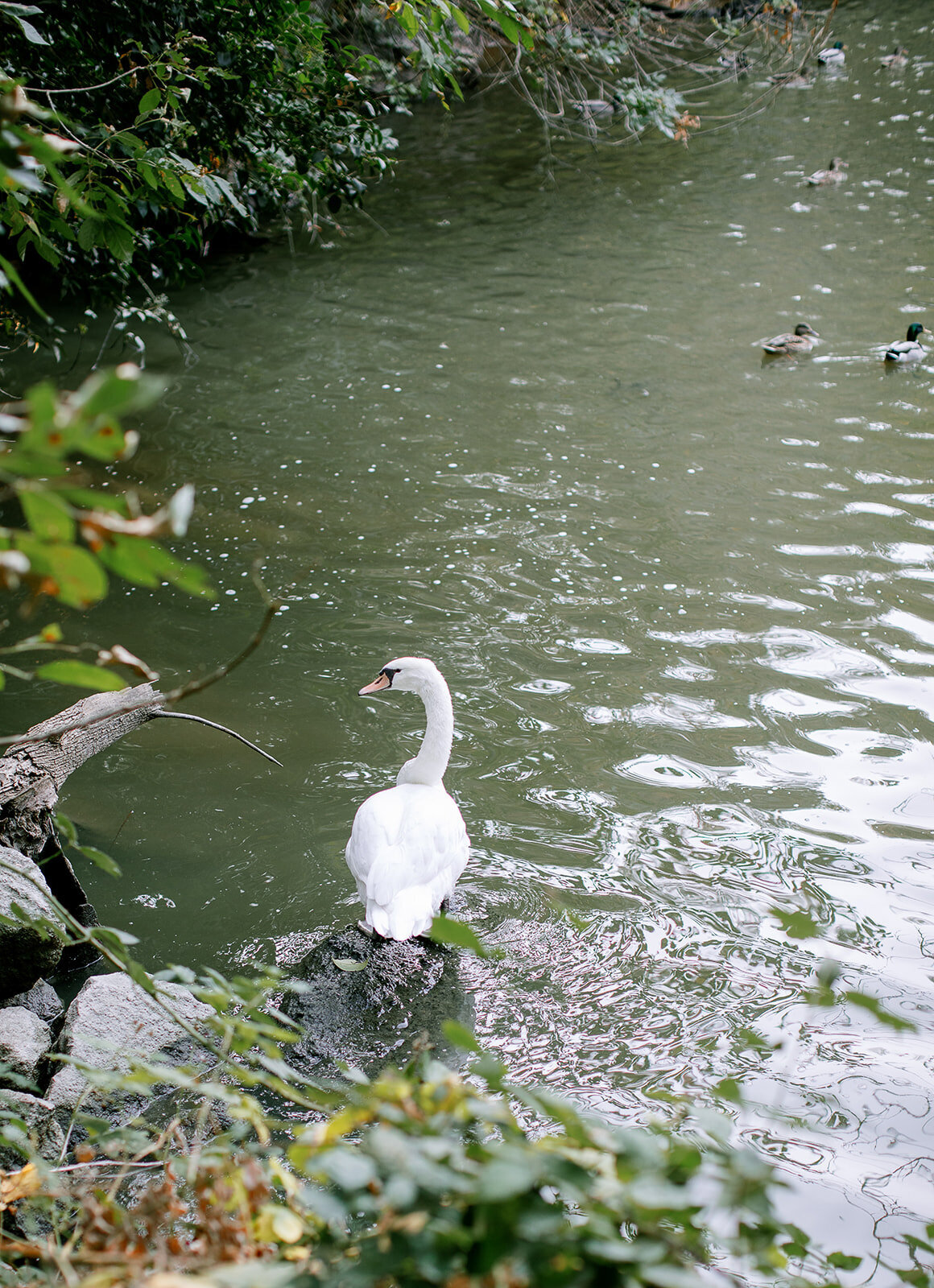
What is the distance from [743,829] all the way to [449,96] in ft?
60.9

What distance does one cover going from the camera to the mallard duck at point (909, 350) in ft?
29.2

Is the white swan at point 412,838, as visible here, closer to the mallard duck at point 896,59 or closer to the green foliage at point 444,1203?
the green foliage at point 444,1203

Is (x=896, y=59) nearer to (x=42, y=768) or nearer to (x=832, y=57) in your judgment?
(x=832, y=57)

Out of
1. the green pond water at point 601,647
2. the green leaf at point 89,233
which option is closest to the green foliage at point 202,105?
the green leaf at point 89,233

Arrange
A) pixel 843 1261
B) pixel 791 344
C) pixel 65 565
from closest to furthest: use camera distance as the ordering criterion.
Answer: pixel 65 565
pixel 843 1261
pixel 791 344

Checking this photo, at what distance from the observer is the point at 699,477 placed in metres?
7.60

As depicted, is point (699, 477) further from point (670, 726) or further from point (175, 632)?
point (175, 632)

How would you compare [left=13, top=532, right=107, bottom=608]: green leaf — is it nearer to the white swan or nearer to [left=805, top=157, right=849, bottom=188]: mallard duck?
the white swan

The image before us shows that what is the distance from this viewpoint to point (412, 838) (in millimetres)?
3895

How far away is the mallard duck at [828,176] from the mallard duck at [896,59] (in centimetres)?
711

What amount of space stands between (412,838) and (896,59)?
21035 mm

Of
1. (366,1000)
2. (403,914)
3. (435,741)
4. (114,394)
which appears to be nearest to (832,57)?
(435,741)

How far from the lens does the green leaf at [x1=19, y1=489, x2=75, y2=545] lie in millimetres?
1070

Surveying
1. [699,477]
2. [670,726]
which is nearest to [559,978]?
[670,726]
